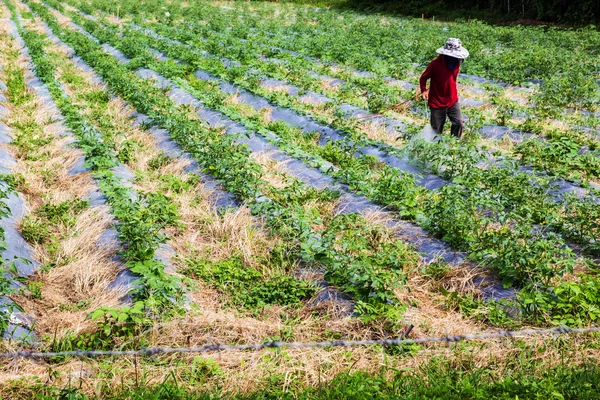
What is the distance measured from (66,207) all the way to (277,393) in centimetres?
382

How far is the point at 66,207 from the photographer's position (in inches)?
243

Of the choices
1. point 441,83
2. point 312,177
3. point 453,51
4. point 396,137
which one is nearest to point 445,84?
point 441,83

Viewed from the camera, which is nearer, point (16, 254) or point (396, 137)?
point (16, 254)

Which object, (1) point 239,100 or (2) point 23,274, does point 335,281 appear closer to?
(2) point 23,274

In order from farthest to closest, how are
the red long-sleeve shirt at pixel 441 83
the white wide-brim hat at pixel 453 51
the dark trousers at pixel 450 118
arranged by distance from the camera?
1. the dark trousers at pixel 450 118
2. the red long-sleeve shirt at pixel 441 83
3. the white wide-brim hat at pixel 453 51

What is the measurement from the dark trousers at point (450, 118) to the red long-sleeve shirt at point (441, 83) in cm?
9

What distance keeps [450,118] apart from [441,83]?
561 millimetres

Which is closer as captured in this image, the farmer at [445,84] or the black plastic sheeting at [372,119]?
the black plastic sheeting at [372,119]

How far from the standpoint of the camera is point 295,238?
5.34 meters

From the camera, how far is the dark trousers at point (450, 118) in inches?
319

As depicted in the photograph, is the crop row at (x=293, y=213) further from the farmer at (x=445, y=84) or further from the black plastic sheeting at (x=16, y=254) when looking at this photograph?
the farmer at (x=445, y=84)

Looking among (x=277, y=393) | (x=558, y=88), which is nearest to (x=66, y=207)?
(x=277, y=393)

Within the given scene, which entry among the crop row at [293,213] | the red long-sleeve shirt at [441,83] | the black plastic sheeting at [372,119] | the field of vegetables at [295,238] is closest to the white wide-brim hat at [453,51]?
the red long-sleeve shirt at [441,83]

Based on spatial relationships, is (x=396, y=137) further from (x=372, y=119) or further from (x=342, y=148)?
(x=342, y=148)
